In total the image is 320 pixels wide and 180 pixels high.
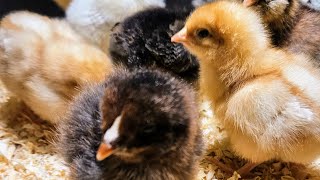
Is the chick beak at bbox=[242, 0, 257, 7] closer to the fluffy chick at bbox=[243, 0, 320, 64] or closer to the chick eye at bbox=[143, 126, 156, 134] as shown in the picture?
the fluffy chick at bbox=[243, 0, 320, 64]

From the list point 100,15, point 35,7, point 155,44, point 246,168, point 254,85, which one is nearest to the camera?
point 254,85

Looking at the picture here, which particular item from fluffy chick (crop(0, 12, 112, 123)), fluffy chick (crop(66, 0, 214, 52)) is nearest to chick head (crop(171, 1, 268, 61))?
fluffy chick (crop(0, 12, 112, 123))

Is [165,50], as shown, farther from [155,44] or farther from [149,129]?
[149,129]

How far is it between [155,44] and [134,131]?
0.80 metres

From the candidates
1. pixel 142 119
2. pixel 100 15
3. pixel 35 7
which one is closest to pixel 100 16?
pixel 100 15

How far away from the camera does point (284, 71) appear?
1.50 metres

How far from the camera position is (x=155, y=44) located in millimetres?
1798

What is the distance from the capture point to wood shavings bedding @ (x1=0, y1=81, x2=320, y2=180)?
1.68 meters

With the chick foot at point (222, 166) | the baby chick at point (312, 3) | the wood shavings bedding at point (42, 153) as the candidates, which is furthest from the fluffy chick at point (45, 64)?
the baby chick at point (312, 3)

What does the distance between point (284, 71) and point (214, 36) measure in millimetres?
233

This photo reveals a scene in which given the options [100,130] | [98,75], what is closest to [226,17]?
[98,75]

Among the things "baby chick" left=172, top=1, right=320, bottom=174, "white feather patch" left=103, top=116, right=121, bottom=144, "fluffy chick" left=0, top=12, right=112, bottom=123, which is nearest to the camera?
"white feather patch" left=103, top=116, right=121, bottom=144

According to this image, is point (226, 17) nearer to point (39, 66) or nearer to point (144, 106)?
point (144, 106)

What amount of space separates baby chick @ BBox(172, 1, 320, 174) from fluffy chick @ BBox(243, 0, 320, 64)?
215mm
